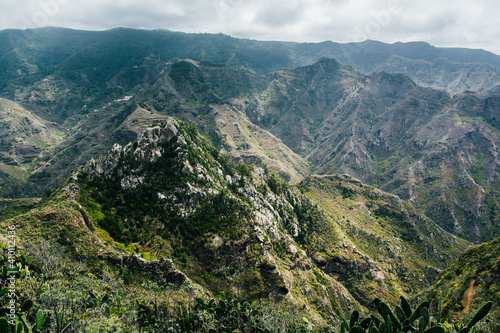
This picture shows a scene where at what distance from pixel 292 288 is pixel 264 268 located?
14.6 m

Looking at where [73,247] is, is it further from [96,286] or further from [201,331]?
[201,331]

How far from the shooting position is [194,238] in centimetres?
9738

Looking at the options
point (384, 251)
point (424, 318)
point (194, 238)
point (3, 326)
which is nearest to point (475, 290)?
point (424, 318)

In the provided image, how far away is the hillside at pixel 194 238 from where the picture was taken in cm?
6688

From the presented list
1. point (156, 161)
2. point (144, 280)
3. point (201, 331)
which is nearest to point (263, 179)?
point (156, 161)

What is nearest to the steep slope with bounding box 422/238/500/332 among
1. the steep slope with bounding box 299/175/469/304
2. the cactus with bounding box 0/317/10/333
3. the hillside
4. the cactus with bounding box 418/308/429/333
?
the cactus with bounding box 418/308/429/333

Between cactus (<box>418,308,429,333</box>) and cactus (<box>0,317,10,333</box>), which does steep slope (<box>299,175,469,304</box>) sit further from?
cactus (<box>0,317,10,333</box>)

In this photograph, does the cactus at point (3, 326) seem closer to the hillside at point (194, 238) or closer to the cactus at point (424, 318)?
the hillside at point (194, 238)

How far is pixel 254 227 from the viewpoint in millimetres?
108500

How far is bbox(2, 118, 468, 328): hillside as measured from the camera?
2633 inches

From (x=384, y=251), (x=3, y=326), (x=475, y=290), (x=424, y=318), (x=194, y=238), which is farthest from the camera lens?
(x=384, y=251)

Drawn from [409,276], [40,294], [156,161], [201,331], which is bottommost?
[409,276]

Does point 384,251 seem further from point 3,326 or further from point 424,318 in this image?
point 3,326

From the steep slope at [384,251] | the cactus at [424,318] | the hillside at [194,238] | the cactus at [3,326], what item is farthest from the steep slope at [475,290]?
the cactus at [3,326]
